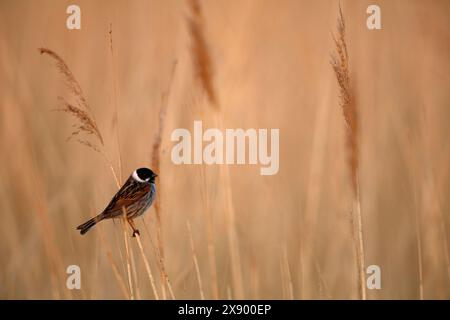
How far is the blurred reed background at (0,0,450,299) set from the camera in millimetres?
3430

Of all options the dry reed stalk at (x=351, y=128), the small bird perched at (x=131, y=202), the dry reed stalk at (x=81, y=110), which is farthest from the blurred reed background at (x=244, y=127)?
the dry reed stalk at (x=81, y=110)

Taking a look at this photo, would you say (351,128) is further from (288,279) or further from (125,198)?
(125,198)

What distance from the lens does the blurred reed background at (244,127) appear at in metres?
3.43

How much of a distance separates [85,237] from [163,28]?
1.78 m

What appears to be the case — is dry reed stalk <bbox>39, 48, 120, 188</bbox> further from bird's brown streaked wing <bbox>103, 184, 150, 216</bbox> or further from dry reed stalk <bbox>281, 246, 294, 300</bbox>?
dry reed stalk <bbox>281, 246, 294, 300</bbox>

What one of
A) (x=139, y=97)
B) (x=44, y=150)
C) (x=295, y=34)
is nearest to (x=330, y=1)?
(x=295, y=34)

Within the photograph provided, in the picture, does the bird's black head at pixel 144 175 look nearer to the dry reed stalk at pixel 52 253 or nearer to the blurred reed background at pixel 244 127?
the blurred reed background at pixel 244 127

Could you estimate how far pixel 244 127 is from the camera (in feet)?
12.7

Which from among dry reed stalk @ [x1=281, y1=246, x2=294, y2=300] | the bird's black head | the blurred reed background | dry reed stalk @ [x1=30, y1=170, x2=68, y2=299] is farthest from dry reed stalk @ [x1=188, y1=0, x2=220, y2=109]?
dry reed stalk @ [x1=30, y1=170, x2=68, y2=299]

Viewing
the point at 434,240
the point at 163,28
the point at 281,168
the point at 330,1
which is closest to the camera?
the point at 434,240
